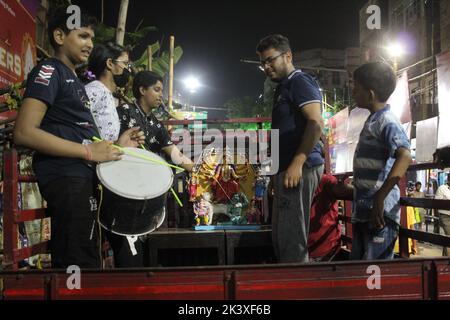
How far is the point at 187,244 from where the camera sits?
147 inches

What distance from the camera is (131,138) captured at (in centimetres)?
287

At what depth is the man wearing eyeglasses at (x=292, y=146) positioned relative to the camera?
8.58 feet

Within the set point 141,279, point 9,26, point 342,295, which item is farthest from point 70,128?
point 9,26

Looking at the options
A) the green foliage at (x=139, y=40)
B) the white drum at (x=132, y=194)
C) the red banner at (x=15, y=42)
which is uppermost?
the green foliage at (x=139, y=40)

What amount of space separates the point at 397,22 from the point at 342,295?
34.2m

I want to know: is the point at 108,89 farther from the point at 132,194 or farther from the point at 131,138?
the point at 132,194

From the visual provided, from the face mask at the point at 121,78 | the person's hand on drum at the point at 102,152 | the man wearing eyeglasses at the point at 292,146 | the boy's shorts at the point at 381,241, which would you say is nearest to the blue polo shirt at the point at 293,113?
the man wearing eyeglasses at the point at 292,146

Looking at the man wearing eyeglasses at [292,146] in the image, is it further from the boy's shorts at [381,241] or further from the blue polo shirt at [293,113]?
the boy's shorts at [381,241]

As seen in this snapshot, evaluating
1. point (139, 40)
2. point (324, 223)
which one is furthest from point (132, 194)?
point (139, 40)

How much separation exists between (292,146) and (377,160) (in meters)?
0.58

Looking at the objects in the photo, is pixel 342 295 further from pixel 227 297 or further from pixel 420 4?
pixel 420 4

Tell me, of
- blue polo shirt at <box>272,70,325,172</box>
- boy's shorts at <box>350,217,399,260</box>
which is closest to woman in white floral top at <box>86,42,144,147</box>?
blue polo shirt at <box>272,70,325,172</box>

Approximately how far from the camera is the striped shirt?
8.58 feet

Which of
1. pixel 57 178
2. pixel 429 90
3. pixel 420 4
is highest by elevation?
pixel 420 4
